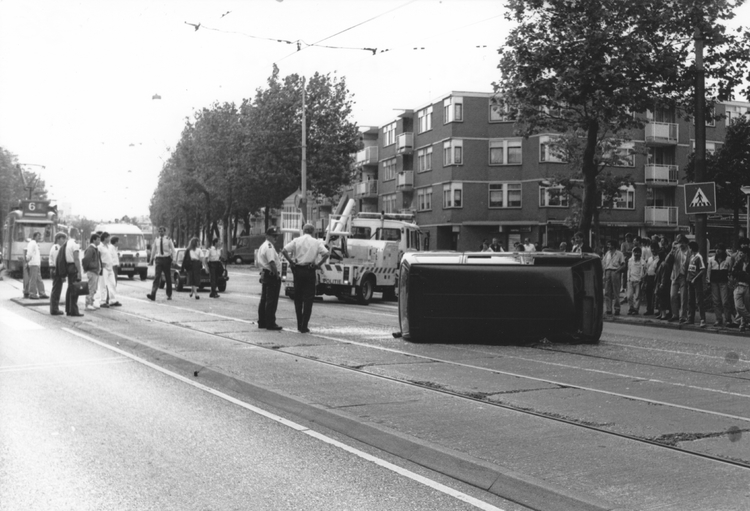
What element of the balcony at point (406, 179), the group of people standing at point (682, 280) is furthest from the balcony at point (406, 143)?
the group of people standing at point (682, 280)

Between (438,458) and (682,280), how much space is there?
13.5 m

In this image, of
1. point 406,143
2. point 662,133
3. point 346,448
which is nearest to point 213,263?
point 346,448

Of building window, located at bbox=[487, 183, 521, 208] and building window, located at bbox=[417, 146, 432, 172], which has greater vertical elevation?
building window, located at bbox=[417, 146, 432, 172]

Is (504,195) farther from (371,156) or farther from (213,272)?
(213,272)

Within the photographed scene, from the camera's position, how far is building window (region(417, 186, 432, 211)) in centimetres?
5756

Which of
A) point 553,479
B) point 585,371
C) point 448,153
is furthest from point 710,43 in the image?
point 448,153

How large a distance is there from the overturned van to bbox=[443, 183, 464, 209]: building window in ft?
137

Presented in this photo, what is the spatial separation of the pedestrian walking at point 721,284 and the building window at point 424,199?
4103cm

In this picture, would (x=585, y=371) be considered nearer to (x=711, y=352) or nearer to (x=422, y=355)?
(x=422, y=355)

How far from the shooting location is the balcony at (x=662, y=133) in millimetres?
53656

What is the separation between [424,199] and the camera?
58656 mm

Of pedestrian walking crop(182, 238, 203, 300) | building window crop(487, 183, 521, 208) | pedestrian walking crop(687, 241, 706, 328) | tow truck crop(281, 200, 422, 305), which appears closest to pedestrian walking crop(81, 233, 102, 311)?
pedestrian walking crop(182, 238, 203, 300)

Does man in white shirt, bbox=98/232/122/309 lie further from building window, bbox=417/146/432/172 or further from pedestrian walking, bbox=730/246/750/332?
building window, bbox=417/146/432/172

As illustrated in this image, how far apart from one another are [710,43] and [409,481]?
17793 millimetres
